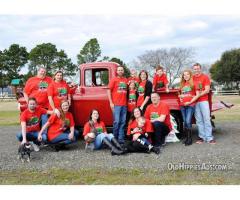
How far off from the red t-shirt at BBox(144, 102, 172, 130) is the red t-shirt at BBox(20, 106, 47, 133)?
217 centimetres

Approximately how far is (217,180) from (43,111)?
4.03 meters

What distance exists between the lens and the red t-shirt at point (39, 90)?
835cm

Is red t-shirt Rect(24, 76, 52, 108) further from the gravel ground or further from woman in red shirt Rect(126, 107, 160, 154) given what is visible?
woman in red shirt Rect(126, 107, 160, 154)

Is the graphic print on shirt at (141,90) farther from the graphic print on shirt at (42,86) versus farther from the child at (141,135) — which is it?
the graphic print on shirt at (42,86)

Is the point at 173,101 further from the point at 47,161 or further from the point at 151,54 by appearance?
the point at 151,54

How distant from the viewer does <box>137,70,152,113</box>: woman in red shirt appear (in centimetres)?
830

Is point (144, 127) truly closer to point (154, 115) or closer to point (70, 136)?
point (154, 115)

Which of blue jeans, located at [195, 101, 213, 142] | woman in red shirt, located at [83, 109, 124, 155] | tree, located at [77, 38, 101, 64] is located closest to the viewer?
woman in red shirt, located at [83, 109, 124, 155]

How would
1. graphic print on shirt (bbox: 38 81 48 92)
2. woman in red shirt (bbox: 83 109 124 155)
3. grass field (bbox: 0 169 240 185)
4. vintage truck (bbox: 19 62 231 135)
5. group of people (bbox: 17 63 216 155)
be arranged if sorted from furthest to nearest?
vintage truck (bbox: 19 62 231 135) < graphic print on shirt (bbox: 38 81 48 92) < group of people (bbox: 17 63 216 155) < woman in red shirt (bbox: 83 109 124 155) < grass field (bbox: 0 169 240 185)

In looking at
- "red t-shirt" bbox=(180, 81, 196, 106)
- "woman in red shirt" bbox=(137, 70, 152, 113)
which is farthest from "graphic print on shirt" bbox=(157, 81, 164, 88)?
"red t-shirt" bbox=(180, 81, 196, 106)

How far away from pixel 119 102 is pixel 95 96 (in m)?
0.97

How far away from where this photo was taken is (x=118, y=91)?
820cm

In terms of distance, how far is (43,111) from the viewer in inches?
314
